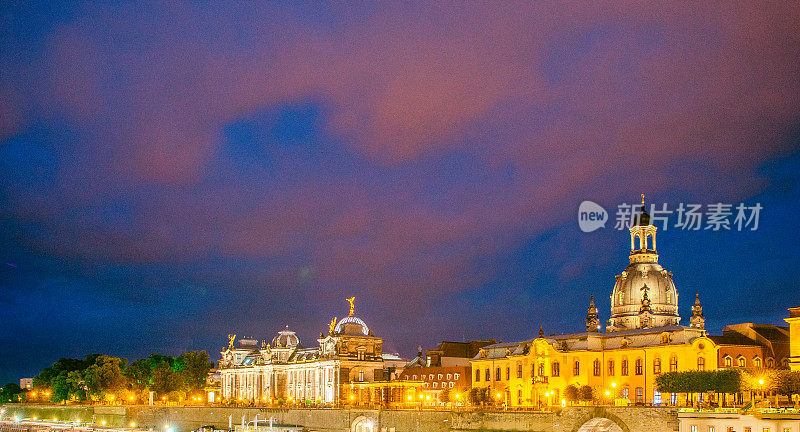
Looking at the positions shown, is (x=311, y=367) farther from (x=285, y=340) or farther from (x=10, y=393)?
(x=10, y=393)

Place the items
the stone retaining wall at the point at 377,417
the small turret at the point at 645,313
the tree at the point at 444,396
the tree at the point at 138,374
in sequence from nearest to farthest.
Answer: the stone retaining wall at the point at 377,417 < the tree at the point at 444,396 < the small turret at the point at 645,313 < the tree at the point at 138,374

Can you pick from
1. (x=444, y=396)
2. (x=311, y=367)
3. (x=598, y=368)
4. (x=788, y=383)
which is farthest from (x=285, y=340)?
(x=788, y=383)

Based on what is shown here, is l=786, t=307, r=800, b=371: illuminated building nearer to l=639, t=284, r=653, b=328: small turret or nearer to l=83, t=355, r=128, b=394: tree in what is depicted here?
l=639, t=284, r=653, b=328: small turret

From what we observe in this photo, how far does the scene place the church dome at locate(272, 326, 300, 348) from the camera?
13275cm

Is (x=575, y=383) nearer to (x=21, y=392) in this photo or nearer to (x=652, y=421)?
(x=652, y=421)

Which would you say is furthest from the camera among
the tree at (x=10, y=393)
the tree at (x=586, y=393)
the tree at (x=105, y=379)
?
the tree at (x=10, y=393)

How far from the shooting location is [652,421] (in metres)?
60.1

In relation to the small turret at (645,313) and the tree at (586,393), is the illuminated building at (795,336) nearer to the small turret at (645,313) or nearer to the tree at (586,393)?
the tree at (586,393)

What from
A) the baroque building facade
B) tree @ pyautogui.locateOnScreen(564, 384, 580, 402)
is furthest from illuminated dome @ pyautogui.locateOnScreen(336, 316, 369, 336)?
tree @ pyautogui.locateOnScreen(564, 384, 580, 402)

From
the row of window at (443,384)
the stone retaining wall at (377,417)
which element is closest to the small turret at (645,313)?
the row of window at (443,384)

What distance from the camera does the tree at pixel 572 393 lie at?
79938mm

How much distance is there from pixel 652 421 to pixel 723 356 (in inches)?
999

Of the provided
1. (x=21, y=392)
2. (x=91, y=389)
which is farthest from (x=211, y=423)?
(x=21, y=392)

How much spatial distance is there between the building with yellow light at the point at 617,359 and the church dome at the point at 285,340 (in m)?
45.1
